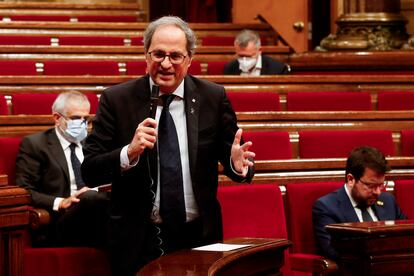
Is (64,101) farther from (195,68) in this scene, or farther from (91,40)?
(91,40)

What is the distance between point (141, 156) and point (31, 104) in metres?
1.62

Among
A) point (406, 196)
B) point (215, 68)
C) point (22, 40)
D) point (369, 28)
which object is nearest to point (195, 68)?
point (215, 68)

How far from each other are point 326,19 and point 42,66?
2.45 metres

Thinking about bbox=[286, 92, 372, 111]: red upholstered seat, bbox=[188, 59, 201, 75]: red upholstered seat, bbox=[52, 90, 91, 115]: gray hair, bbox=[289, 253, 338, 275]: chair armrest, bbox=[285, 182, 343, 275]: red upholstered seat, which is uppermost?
bbox=[188, 59, 201, 75]: red upholstered seat

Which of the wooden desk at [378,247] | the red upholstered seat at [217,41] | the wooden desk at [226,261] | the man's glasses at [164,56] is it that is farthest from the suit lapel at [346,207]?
the red upholstered seat at [217,41]

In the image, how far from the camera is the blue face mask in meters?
2.68

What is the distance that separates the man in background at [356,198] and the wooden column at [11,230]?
0.79 m

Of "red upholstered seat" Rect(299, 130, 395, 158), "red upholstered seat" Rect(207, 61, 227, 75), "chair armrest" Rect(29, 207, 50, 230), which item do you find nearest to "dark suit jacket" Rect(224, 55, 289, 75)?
"red upholstered seat" Rect(207, 61, 227, 75)

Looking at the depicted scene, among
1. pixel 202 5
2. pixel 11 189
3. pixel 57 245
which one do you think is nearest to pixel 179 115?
pixel 11 189

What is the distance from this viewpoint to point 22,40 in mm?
5402

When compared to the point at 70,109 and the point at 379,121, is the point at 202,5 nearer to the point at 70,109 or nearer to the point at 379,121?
the point at 379,121

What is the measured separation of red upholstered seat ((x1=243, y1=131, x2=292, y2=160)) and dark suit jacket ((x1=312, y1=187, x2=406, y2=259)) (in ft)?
1.63

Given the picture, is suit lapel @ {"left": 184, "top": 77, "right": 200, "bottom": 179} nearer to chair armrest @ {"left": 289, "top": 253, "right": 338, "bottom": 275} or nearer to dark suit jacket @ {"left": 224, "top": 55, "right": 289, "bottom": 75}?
chair armrest @ {"left": 289, "top": 253, "right": 338, "bottom": 275}

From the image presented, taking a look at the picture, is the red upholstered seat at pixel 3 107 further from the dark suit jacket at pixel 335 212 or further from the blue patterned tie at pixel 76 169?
the dark suit jacket at pixel 335 212
